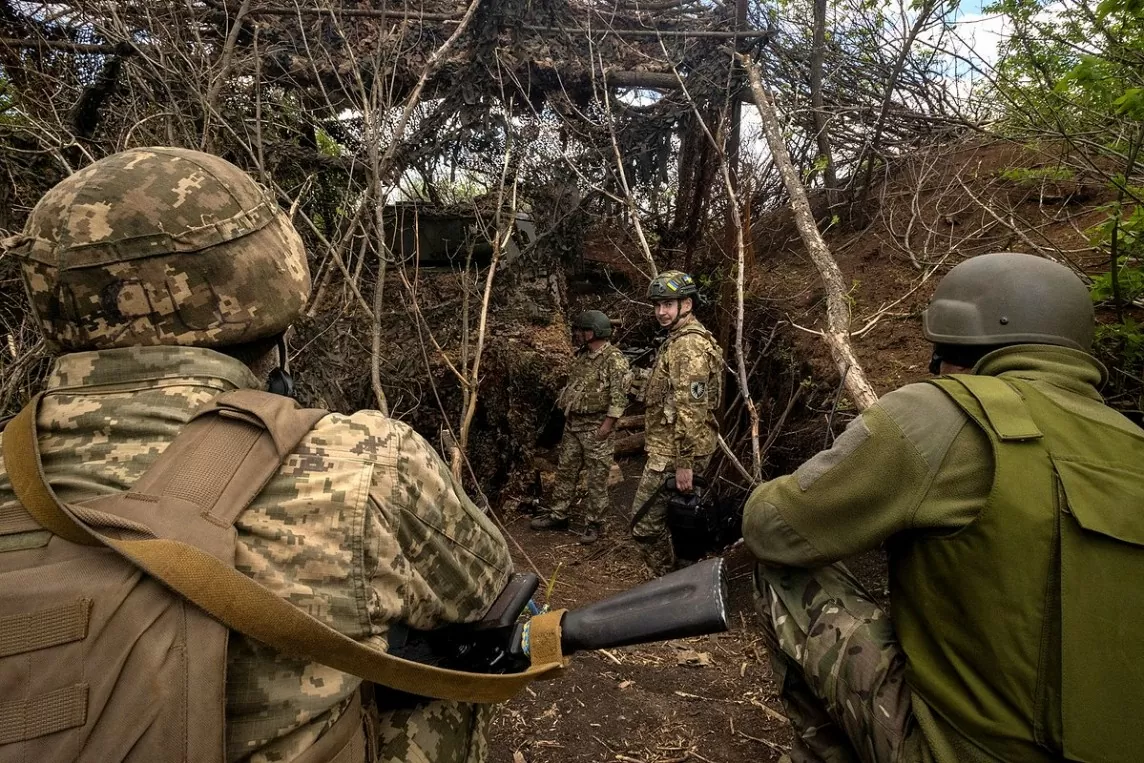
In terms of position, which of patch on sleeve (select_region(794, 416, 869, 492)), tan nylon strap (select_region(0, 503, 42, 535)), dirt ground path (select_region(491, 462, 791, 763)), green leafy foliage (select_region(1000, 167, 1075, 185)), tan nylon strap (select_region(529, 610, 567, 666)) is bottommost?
dirt ground path (select_region(491, 462, 791, 763))

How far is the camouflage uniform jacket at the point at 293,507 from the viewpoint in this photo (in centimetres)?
107

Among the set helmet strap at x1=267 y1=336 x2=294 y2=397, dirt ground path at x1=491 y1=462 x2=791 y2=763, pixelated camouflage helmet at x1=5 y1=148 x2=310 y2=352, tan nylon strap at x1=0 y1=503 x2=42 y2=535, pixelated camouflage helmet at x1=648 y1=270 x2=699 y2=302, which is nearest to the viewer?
tan nylon strap at x1=0 y1=503 x2=42 y2=535

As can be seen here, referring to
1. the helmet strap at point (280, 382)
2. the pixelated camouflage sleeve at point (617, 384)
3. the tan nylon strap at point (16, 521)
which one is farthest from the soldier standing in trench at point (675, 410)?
the tan nylon strap at point (16, 521)

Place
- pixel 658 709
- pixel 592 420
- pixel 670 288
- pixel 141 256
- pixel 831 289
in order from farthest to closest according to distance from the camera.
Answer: pixel 592 420
pixel 670 288
pixel 831 289
pixel 658 709
pixel 141 256

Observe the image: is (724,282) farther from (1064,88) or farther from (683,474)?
(1064,88)

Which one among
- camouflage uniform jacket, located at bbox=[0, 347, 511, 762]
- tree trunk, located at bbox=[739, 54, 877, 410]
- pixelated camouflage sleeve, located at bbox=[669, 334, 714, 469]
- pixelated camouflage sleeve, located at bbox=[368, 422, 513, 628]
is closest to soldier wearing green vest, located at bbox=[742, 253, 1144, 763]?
tree trunk, located at bbox=[739, 54, 877, 410]

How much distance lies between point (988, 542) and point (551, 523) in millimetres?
5378

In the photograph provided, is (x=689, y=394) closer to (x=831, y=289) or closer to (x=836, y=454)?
(x=831, y=289)

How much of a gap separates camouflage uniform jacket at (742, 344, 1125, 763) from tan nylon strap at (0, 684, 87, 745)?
1.69 m

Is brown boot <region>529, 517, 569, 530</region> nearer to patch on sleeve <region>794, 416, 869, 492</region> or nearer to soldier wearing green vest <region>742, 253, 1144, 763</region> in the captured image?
soldier wearing green vest <region>742, 253, 1144, 763</region>

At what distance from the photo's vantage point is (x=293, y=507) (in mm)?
1109

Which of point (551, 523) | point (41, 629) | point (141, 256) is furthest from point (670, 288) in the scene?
point (41, 629)

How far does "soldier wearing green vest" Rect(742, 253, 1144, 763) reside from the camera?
1481mm

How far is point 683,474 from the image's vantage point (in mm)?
4980
